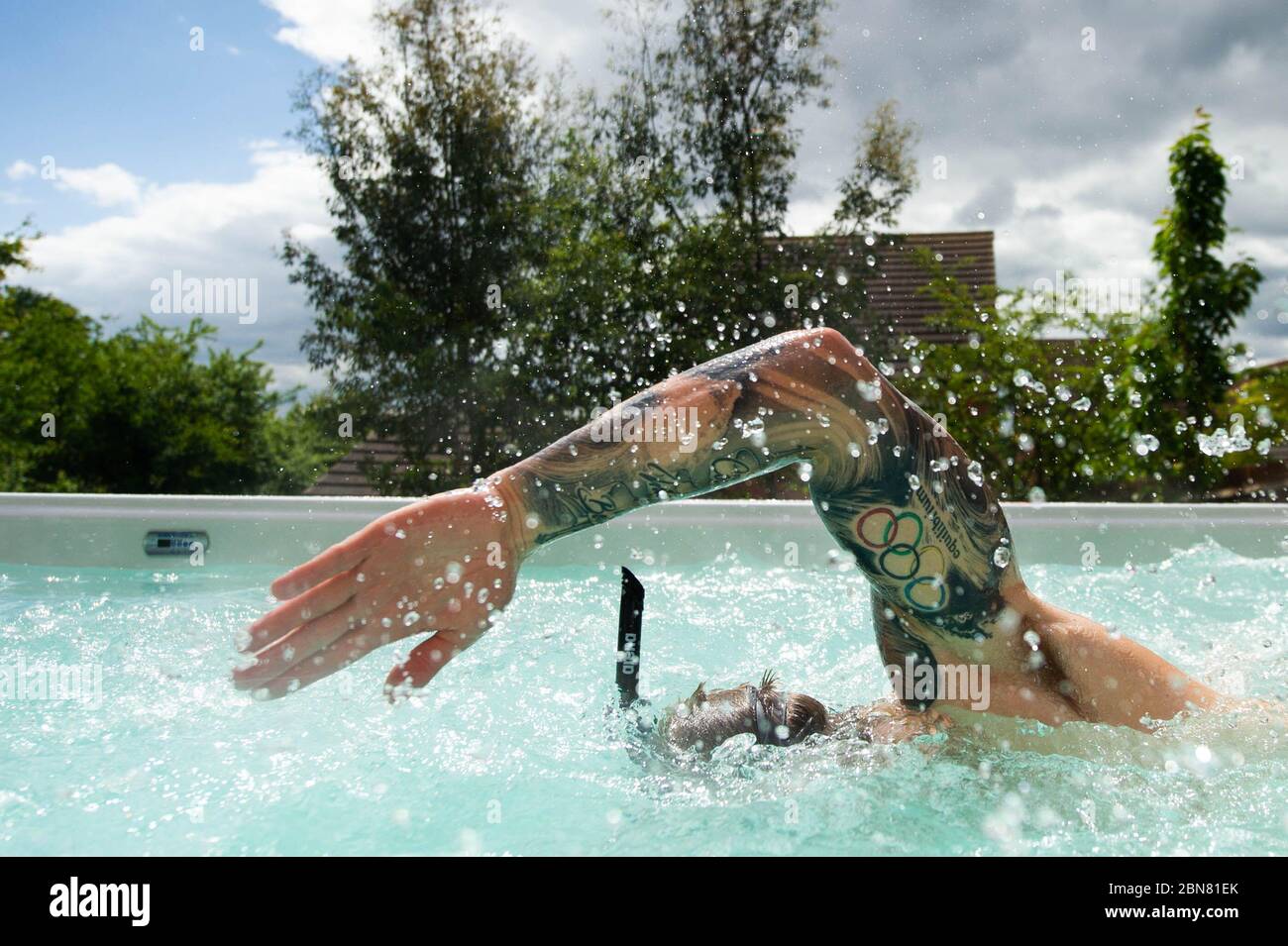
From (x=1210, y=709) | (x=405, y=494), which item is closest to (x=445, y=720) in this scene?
(x=1210, y=709)

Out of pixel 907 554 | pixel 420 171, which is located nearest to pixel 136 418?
pixel 420 171

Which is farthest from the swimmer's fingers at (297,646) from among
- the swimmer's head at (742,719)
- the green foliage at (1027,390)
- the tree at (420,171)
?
the tree at (420,171)

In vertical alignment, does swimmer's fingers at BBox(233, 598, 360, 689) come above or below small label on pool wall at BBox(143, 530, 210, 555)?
above

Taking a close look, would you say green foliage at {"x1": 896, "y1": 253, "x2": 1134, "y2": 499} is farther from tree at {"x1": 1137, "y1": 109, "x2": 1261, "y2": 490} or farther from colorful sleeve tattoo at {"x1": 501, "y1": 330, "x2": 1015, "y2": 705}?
colorful sleeve tattoo at {"x1": 501, "y1": 330, "x2": 1015, "y2": 705}

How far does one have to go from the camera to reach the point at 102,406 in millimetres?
7832

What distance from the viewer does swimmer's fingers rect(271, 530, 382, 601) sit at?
3.67ft

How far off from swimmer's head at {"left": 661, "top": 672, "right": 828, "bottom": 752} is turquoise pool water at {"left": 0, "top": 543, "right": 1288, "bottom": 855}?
46 millimetres

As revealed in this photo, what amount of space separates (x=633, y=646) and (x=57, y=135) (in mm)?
7418

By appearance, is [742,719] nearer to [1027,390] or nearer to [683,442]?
[683,442]

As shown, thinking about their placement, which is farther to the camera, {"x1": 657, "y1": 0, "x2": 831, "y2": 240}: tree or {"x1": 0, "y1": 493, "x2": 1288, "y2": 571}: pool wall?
{"x1": 657, "y1": 0, "x2": 831, "y2": 240}: tree

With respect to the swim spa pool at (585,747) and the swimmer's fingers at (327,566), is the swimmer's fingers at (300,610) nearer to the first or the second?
the swimmer's fingers at (327,566)

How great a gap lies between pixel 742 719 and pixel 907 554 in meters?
0.43

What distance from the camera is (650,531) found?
388cm

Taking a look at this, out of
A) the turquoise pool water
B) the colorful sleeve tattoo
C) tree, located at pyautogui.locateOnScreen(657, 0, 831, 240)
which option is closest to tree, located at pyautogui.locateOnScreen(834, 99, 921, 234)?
tree, located at pyautogui.locateOnScreen(657, 0, 831, 240)
